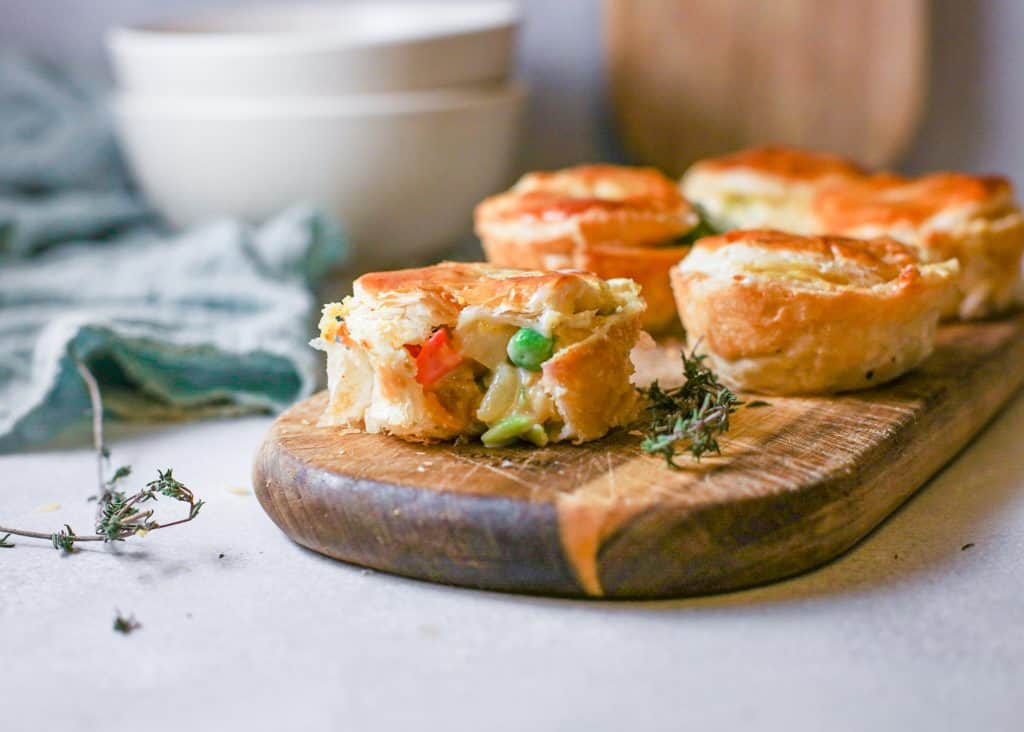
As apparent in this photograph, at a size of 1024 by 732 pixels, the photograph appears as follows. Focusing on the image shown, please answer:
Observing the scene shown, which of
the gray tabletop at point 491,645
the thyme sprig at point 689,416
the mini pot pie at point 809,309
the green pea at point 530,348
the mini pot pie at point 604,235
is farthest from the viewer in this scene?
the mini pot pie at point 604,235

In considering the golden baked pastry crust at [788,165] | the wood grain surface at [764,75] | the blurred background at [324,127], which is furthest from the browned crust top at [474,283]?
the wood grain surface at [764,75]

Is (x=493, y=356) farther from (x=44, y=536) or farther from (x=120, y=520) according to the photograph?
(x=44, y=536)

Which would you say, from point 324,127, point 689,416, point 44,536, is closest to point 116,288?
point 324,127

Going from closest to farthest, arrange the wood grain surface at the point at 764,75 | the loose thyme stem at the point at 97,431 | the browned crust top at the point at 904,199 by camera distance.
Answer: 1. the loose thyme stem at the point at 97,431
2. the browned crust top at the point at 904,199
3. the wood grain surface at the point at 764,75

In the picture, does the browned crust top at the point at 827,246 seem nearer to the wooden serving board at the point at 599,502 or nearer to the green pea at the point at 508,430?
the wooden serving board at the point at 599,502

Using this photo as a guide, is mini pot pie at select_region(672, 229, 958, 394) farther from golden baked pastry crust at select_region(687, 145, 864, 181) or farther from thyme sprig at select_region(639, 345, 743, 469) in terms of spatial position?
golden baked pastry crust at select_region(687, 145, 864, 181)

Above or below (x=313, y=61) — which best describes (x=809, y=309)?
below

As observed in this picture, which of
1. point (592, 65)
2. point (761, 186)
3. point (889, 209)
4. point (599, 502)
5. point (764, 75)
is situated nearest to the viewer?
point (599, 502)

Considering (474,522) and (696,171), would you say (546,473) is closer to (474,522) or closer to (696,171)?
(474,522)
